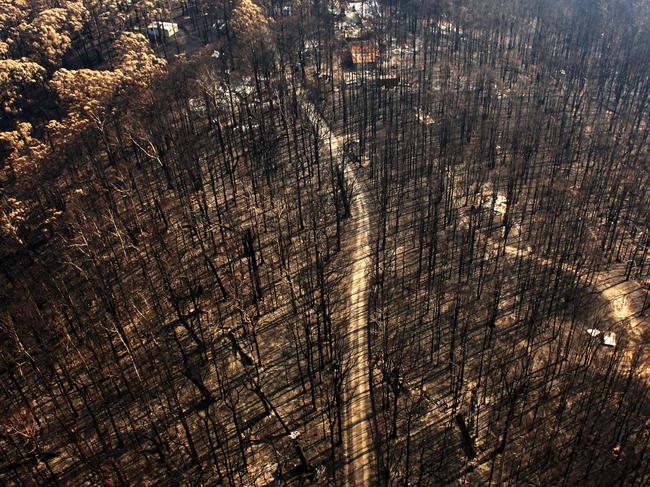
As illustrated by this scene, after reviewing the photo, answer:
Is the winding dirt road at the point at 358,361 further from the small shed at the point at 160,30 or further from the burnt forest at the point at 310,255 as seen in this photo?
the small shed at the point at 160,30

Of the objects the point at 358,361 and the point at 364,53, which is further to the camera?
the point at 364,53

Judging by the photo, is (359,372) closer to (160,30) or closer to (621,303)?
(621,303)

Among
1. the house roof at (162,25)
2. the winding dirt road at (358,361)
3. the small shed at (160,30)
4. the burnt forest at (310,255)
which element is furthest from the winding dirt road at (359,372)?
the house roof at (162,25)

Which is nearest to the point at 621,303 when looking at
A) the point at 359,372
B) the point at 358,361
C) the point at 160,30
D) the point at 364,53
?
the point at 358,361

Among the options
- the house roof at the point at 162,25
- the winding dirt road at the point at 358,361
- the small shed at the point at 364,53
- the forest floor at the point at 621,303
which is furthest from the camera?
the small shed at the point at 364,53

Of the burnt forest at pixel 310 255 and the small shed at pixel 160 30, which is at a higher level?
the small shed at pixel 160 30

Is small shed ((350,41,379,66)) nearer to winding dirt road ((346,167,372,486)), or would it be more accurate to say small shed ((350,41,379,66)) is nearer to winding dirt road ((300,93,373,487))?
winding dirt road ((300,93,373,487))

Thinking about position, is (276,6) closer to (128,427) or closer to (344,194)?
(344,194)

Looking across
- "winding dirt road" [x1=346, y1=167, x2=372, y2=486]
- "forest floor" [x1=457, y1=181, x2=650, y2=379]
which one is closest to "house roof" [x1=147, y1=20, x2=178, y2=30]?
"winding dirt road" [x1=346, y1=167, x2=372, y2=486]
